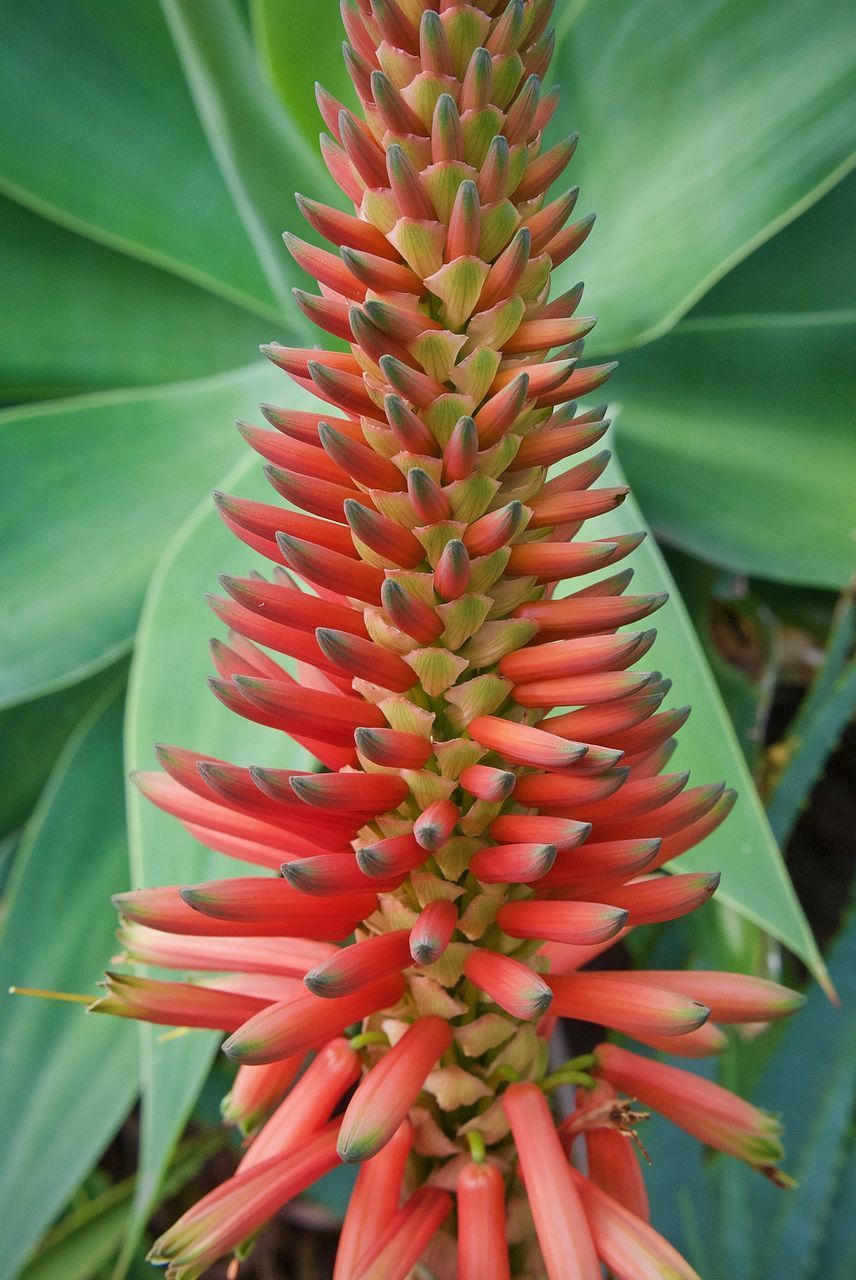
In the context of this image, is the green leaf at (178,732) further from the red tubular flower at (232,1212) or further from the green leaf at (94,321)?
the green leaf at (94,321)

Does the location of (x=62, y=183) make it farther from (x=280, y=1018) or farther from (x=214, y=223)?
(x=280, y=1018)

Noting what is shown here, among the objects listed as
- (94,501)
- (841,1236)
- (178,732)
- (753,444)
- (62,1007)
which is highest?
(94,501)

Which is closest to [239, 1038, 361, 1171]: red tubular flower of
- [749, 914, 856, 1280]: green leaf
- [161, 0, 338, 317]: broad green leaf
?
[749, 914, 856, 1280]: green leaf

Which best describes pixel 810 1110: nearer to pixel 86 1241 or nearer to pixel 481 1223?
pixel 481 1223

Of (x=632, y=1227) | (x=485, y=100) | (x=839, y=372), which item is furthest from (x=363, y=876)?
(x=839, y=372)

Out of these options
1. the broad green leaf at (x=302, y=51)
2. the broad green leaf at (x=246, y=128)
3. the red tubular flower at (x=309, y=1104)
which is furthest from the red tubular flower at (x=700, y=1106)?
the broad green leaf at (x=302, y=51)

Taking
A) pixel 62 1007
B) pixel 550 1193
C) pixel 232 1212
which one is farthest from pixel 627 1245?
pixel 62 1007
